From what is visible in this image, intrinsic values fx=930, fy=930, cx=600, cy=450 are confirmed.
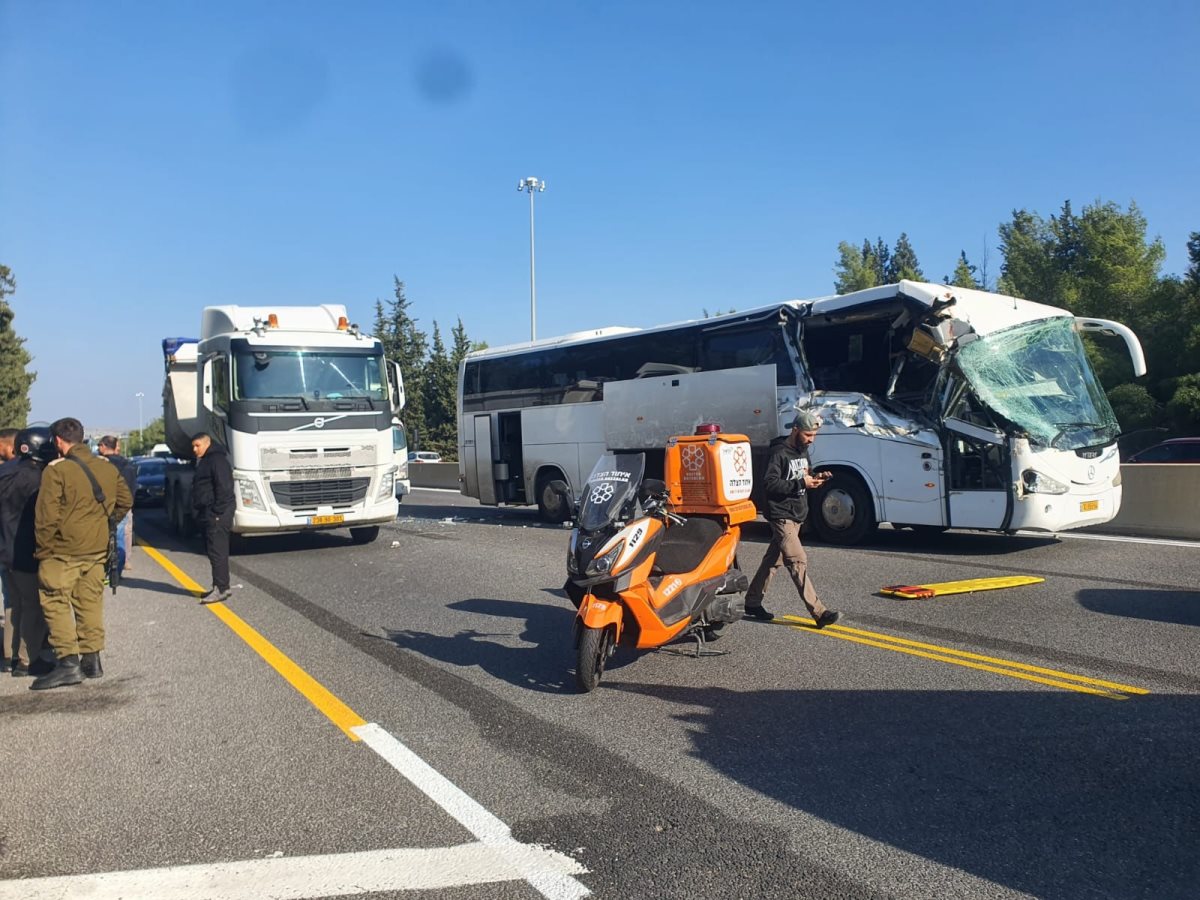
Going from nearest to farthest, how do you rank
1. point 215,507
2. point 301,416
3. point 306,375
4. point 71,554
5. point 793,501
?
1. point 71,554
2. point 793,501
3. point 215,507
4. point 301,416
5. point 306,375

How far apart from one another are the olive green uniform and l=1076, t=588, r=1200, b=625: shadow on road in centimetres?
803

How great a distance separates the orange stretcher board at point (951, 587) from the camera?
29.2 ft

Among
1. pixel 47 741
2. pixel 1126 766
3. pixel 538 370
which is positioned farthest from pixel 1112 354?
pixel 47 741

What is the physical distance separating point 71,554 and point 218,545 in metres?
3.68

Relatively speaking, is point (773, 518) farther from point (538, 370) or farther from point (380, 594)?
point (538, 370)

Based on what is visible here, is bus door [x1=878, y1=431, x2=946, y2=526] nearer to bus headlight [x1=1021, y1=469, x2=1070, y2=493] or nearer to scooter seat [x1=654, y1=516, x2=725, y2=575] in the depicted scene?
bus headlight [x1=1021, y1=469, x2=1070, y2=493]

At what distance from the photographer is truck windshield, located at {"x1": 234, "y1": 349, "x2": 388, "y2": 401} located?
13453mm

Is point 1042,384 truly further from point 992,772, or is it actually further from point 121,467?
point 121,467

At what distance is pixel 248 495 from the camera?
1313 cm

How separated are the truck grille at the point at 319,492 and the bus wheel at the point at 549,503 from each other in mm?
4872

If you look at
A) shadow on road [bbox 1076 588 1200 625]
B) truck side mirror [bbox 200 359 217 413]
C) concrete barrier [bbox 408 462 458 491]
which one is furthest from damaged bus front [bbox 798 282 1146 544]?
concrete barrier [bbox 408 462 458 491]

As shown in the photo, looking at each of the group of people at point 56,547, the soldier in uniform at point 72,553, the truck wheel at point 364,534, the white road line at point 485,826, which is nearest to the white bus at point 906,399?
the truck wheel at point 364,534

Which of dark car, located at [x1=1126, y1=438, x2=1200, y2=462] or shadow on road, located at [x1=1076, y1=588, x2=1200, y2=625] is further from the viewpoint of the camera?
dark car, located at [x1=1126, y1=438, x2=1200, y2=462]

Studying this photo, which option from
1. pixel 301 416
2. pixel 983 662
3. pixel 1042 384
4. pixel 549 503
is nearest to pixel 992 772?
pixel 983 662
